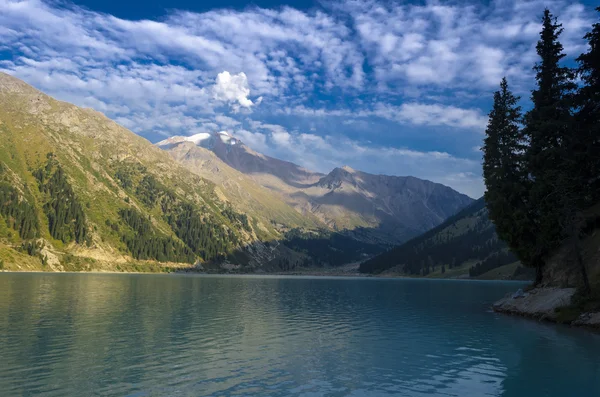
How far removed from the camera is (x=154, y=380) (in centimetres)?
2653

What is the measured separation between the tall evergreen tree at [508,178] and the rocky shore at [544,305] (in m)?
6.49

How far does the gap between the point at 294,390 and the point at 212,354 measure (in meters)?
12.4

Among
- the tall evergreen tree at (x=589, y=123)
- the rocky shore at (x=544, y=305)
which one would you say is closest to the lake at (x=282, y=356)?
the rocky shore at (x=544, y=305)

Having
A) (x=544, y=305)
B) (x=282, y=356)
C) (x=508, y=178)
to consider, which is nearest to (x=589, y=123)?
(x=508, y=178)

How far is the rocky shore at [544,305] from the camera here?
50969 mm

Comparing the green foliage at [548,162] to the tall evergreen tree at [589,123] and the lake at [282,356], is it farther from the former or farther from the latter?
the lake at [282,356]

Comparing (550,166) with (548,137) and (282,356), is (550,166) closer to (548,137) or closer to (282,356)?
(548,137)

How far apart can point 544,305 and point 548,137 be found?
26424mm

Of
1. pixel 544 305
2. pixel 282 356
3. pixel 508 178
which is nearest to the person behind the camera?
pixel 282 356

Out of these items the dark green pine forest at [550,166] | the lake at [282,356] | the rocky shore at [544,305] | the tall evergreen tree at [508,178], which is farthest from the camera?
the tall evergreen tree at [508,178]

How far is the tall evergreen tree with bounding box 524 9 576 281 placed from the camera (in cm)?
6166

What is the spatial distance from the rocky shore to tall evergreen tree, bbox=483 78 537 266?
6489 millimetres

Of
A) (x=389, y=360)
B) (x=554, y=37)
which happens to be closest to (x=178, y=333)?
(x=389, y=360)

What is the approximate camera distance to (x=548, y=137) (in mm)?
66125
